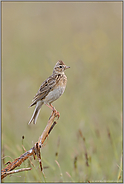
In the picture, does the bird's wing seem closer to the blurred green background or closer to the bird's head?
the bird's head

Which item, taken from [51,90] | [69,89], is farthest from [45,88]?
[69,89]

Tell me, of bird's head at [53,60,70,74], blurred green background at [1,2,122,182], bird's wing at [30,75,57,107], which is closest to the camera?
bird's wing at [30,75,57,107]

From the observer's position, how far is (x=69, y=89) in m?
6.12

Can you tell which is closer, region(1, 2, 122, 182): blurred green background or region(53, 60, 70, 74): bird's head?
region(53, 60, 70, 74): bird's head

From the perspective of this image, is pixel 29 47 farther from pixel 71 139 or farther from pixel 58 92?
pixel 58 92

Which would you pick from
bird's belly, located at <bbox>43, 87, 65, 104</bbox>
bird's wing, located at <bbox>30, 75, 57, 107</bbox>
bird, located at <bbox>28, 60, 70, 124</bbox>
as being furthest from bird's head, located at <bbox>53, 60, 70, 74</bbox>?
bird's belly, located at <bbox>43, 87, 65, 104</bbox>

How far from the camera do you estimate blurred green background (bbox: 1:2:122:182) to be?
204 inches

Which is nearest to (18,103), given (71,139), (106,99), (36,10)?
(71,139)

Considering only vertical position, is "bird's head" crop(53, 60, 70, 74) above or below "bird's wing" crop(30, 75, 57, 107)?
above

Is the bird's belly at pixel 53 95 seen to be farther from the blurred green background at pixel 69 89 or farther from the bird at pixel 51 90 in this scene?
the blurred green background at pixel 69 89

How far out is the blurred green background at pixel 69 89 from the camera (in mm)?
5180

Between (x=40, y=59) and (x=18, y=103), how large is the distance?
100 inches

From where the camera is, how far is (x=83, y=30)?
10852mm

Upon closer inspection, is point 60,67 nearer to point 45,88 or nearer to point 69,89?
point 45,88
